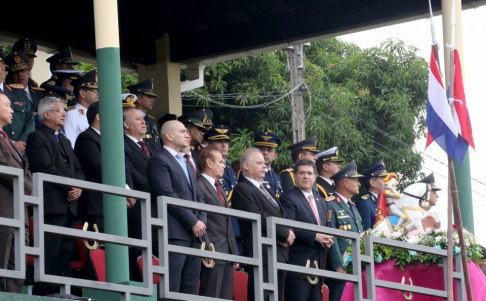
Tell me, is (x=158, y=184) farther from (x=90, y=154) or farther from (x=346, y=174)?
(x=346, y=174)

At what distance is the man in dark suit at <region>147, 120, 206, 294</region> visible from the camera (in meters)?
8.37

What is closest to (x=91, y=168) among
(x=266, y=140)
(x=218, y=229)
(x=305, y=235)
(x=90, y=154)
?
(x=90, y=154)

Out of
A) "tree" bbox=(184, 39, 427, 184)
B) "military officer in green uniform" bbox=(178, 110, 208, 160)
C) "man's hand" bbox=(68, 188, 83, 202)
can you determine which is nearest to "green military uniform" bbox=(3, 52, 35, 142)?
"man's hand" bbox=(68, 188, 83, 202)

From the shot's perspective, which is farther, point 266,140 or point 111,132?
point 266,140

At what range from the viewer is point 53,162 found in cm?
846

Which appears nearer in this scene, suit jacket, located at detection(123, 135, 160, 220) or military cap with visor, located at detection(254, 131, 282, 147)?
suit jacket, located at detection(123, 135, 160, 220)

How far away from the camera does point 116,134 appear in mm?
7988

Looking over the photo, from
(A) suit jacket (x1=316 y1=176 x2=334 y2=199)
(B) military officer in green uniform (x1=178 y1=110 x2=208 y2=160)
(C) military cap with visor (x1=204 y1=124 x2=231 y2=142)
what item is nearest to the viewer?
(C) military cap with visor (x1=204 y1=124 x2=231 y2=142)

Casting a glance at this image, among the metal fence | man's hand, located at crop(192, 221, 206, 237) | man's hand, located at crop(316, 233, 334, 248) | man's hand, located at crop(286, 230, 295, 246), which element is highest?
man's hand, located at crop(316, 233, 334, 248)

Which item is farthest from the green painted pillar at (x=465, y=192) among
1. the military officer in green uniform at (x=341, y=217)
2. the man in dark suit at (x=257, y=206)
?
the man in dark suit at (x=257, y=206)

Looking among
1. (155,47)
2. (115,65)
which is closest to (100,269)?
(115,65)

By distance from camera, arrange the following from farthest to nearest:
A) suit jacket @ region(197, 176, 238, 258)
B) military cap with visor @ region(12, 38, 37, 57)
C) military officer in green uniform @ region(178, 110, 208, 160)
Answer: military officer in green uniform @ region(178, 110, 208, 160) → military cap with visor @ region(12, 38, 37, 57) → suit jacket @ region(197, 176, 238, 258)

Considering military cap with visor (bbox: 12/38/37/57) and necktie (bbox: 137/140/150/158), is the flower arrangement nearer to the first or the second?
necktie (bbox: 137/140/150/158)

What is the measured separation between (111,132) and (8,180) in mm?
999
